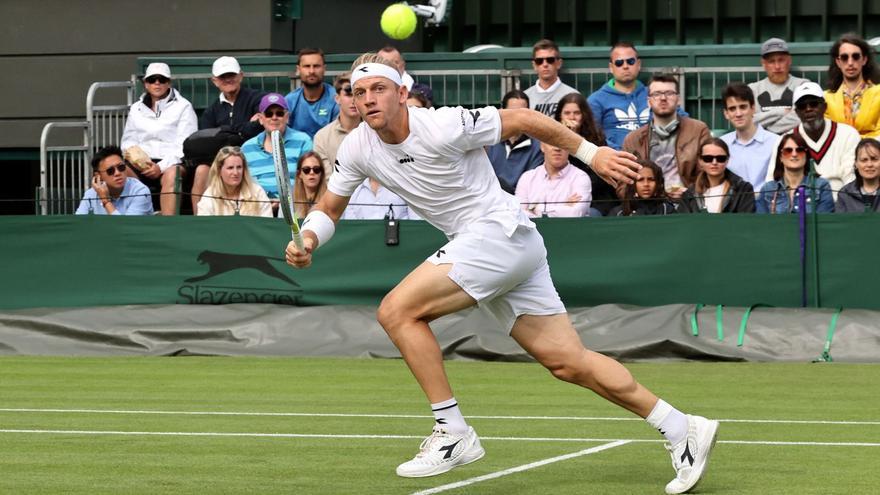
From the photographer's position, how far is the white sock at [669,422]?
23.6 feet

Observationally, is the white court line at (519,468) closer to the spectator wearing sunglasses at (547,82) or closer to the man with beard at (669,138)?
the man with beard at (669,138)

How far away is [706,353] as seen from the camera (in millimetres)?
13898

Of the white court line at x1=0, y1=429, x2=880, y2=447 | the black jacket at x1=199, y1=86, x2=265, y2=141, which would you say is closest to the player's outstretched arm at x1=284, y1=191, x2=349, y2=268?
the white court line at x1=0, y1=429, x2=880, y2=447

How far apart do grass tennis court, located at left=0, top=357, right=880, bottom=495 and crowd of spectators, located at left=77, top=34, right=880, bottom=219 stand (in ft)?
5.72

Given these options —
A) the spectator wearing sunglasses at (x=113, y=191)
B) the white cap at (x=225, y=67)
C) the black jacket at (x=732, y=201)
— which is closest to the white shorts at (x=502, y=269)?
the black jacket at (x=732, y=201)

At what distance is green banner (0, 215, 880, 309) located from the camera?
1412cm

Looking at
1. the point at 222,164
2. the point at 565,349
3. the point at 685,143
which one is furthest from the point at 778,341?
the point at 565,349

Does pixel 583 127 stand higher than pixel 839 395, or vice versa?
pixel 583 127

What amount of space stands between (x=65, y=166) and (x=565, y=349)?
12337 mm

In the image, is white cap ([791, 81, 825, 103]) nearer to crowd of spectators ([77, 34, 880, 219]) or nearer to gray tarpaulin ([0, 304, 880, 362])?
crowd of spectators ([77, 34, 880, 219])

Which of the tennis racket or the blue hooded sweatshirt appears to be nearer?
the tennis racket

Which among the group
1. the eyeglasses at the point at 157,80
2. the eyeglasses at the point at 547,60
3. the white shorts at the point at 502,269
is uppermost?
the eyeglasses at the point at 547,60

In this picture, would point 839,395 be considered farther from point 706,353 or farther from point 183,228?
point 183,228

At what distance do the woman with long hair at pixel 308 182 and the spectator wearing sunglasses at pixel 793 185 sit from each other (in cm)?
394
